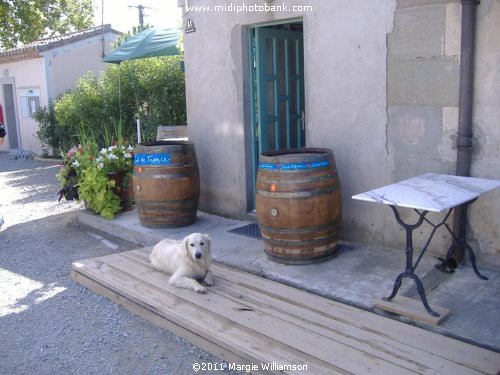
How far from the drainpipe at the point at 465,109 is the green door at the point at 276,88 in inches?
92.7

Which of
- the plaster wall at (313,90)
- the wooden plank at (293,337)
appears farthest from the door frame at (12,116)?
the wooden plank at (293,337)

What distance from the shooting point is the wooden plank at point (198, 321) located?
10.2 ft

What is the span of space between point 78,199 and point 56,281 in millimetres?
2122

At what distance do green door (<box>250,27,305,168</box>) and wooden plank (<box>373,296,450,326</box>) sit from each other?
9.10ft

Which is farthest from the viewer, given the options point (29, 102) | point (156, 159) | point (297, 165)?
point (29, 102)

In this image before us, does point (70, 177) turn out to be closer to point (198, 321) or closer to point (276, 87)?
point (276, 87)

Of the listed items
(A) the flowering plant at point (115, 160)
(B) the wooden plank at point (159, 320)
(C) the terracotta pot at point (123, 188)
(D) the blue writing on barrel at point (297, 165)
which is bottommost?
(B) the wooden plank at point (159, 320)

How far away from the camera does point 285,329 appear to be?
3426 millimetres

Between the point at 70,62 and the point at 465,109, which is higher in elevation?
the point at 70,62

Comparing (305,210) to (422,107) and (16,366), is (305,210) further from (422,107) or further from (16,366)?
(16,366)

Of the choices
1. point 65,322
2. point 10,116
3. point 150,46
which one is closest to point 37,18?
point 10,116

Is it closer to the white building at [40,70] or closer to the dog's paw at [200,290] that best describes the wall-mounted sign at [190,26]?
the dog's paw at [200,290]

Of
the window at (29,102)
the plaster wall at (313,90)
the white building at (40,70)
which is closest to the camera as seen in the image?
the plaster wall at (313,90)

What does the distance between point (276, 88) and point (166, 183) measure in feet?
5.48
